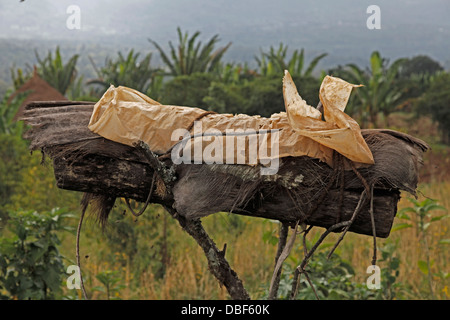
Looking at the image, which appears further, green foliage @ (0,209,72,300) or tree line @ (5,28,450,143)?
tree line @ (5,28,450,143)

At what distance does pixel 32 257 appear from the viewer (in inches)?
122

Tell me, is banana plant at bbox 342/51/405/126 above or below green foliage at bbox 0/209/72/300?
above

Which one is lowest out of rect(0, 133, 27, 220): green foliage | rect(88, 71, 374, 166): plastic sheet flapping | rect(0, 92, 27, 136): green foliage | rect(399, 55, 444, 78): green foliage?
rect(0, 133, 27, 220): green foliage

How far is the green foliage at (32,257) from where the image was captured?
122 inches

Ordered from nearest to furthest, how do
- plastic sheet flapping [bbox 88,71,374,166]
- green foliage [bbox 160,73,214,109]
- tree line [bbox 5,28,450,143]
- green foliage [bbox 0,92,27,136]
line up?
1. plastic sheet flapping [bbox 88,71,374,166]
2. green foliage [bbox 0,92,27,136]
3. tree line [bbox 5,28,450,143]
4. green foliage [bbox 160,73,214,109]

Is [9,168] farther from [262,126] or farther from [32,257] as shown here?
[262,126]

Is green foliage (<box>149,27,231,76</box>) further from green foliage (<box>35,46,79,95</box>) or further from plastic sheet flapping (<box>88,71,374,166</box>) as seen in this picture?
plastic sheet flapping (<box>88,71,374,166</box>)

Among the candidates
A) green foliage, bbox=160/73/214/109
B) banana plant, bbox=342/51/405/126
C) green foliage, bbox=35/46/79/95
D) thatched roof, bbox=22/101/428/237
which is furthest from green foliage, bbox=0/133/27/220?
banana plant, bbox=342/51/405/126

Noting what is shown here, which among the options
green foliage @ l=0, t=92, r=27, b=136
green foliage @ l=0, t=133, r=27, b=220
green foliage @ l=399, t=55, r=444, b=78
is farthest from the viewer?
green foliage @ l=399, t=55, r=444, b=78

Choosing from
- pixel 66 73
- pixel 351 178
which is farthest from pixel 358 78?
pixel 351 178

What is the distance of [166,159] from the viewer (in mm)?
1993

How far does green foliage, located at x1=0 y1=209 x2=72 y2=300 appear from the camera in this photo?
3.09m

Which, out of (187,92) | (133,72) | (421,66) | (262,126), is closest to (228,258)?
(262,126)

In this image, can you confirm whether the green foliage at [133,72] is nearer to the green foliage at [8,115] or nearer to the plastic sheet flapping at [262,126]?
the green foliage at [8,115]
